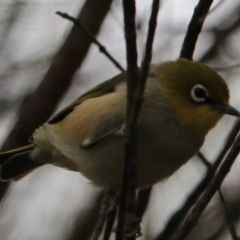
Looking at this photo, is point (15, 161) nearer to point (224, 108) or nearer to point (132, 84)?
point (224, 108)

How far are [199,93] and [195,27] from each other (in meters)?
0.35

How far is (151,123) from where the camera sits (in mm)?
2912

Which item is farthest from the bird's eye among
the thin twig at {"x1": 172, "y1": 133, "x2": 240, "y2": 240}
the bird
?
the thin twig at {"x1": 172, "y1": 133, "x2": 240, "y2": 240}

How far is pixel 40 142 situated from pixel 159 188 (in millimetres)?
982

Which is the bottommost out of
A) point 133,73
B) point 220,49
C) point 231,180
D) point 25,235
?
point 231,180

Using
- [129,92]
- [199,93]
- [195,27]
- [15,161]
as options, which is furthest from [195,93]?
[15,161]

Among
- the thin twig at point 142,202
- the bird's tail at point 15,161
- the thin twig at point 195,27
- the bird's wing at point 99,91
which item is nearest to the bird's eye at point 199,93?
the thin twig at point 195,27

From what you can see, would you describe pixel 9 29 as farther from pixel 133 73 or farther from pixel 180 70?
pixel 133 73

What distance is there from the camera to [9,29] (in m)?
4.65

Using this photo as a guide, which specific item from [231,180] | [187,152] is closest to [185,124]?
[187,152]

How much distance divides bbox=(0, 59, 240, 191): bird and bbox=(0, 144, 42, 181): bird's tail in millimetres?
395

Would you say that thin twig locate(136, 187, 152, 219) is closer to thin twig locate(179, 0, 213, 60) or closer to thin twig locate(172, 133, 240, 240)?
thin twig locate(172, 133, 240, 240)

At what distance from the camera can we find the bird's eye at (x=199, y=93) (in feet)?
10.2

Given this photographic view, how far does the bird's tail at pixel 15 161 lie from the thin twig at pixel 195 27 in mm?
1148
